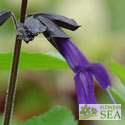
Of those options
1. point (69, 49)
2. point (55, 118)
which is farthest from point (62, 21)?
point (55, 118)

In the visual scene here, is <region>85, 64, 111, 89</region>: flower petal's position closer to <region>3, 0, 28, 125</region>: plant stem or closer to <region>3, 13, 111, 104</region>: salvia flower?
<region>3, 13, 111, 104</region>: salvia flower

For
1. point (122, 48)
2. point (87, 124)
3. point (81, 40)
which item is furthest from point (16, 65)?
point (81, 40)

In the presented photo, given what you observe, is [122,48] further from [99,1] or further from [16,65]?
[16,65]

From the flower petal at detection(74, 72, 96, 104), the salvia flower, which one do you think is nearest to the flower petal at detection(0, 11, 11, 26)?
the salvia flower

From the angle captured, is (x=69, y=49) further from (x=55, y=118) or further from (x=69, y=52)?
(x=55, y=118)

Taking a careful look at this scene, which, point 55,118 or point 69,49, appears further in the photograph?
point 55,118

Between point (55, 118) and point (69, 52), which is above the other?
point (69, 52)

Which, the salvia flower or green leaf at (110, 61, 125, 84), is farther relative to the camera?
green leaf at (110, 61, 125, 84)
